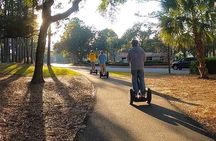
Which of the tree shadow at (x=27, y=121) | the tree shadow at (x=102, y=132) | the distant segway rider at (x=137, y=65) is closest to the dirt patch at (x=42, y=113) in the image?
the tree shadow at (x=27, y=121)

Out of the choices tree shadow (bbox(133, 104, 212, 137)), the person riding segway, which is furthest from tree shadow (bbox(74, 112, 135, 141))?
the person riding segway

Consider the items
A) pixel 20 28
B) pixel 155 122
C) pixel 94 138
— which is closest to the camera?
pixel 94 138

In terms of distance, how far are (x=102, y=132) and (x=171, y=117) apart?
7.95 feet

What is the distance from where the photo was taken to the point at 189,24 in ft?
88.2

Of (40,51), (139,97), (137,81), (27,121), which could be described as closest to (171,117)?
(139,97)

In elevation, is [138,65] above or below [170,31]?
below

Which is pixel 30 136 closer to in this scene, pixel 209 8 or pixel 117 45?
pixel 209 8

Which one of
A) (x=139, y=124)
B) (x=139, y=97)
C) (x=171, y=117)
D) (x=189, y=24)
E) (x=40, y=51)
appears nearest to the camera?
(x=139, y=124)

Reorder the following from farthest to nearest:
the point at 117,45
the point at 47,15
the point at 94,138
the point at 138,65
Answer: the point at 117,45 → the point at 47,15 → the point at 138,65 → the point at 94,138

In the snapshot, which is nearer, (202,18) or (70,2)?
(70,2)

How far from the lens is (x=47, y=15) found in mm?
21375

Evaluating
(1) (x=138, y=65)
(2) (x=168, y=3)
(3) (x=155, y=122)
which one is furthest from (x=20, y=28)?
(3) (x=155, y=122)

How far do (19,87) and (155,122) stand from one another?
35.7 feet

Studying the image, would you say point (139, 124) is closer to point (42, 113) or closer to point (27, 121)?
point (27, 121)
